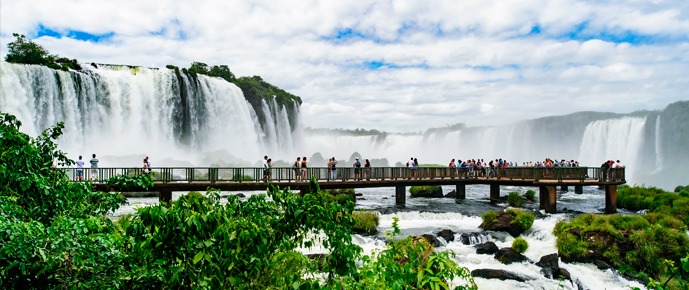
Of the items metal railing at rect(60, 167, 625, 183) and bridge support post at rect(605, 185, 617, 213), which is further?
bridge support post at rect(605, 185, 617, 213)

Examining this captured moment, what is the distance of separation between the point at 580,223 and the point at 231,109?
127 ft

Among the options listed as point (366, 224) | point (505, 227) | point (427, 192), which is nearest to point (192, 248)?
A: point (366, 224)

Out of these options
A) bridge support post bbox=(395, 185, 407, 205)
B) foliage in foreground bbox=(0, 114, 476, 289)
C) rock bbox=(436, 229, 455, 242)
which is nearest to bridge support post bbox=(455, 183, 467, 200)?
bridge support post bbox=(395, 185, 407, 205)

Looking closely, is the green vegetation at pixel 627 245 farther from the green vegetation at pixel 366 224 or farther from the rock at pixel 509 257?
the green vegetation at pixel 366 224

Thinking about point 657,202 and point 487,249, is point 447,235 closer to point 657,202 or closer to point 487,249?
point 487,249

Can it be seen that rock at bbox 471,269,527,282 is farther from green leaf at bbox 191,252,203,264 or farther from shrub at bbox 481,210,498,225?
green leaf at bbox 191,252,203,264

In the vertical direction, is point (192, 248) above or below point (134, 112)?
below

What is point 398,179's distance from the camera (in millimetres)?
28562

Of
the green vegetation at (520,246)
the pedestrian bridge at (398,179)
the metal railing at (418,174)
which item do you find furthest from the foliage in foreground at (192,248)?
the metal railing at (418,174)

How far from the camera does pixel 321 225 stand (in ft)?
16.1

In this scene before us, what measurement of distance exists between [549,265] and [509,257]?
1244 mm

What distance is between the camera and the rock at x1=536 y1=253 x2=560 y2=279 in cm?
1490

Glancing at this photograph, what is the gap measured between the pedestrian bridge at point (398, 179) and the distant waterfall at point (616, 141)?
4240 cm

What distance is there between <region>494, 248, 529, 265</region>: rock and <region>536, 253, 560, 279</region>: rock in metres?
0.62
